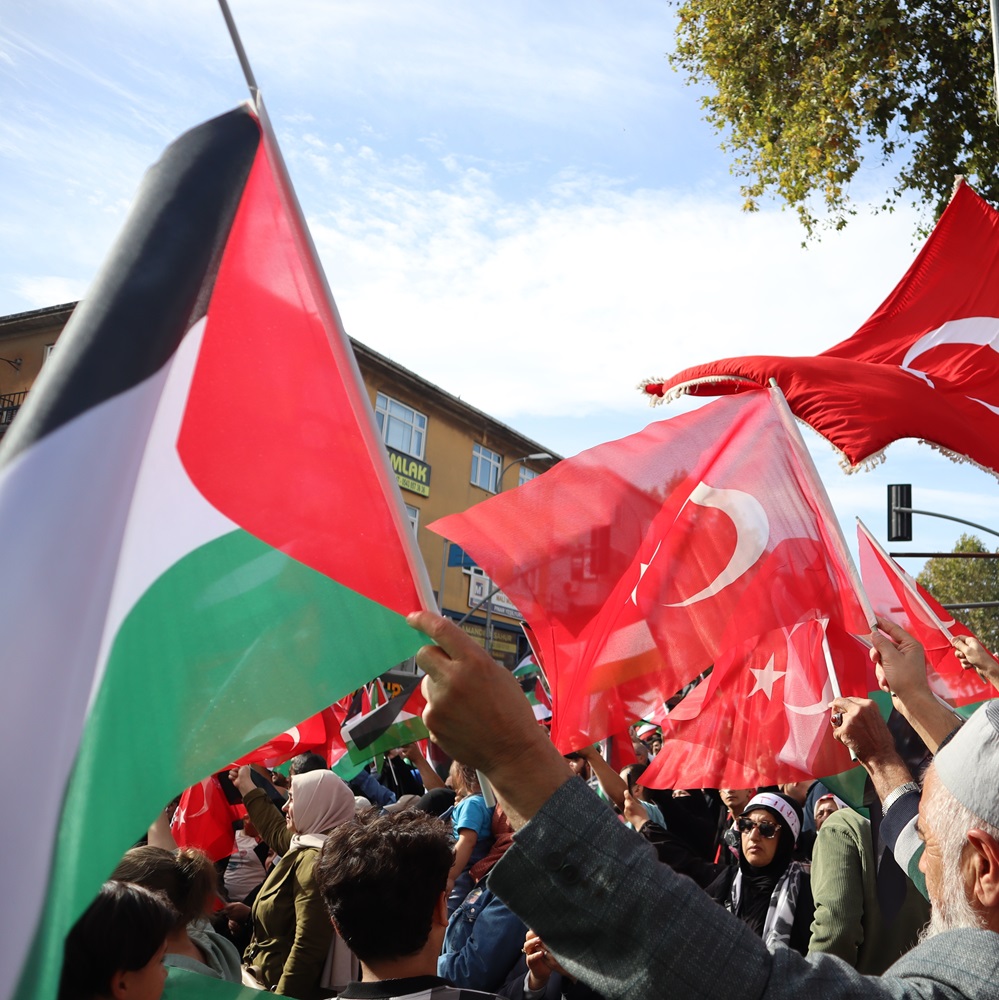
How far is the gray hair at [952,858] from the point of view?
5.36 feet

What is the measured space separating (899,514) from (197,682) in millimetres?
24613

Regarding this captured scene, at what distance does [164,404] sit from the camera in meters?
2.13

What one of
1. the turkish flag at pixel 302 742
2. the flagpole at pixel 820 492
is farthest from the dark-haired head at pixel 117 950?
the turkish flag at pixel 302 742

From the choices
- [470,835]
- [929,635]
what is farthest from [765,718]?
[470,835]

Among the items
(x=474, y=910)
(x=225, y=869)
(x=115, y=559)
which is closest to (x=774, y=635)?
(x=474, y=910)

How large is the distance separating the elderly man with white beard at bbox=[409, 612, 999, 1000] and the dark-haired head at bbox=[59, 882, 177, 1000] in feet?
4.30

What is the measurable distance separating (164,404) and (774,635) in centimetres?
346

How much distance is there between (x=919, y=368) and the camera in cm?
495

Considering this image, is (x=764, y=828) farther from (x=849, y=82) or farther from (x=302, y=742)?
(x=849, y=82)

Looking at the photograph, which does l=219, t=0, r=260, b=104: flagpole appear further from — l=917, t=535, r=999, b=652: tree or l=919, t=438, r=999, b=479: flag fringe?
l=917, t=535, r=999, b=652: tree

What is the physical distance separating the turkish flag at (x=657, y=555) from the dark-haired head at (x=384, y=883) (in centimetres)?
98

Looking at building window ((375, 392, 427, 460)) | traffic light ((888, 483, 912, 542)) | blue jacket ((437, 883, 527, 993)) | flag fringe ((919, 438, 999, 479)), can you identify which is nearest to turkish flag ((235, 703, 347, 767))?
blue jacket ((437, 883, 527, 993))

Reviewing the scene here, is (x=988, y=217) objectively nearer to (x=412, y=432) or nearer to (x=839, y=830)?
(x=839, y=830)

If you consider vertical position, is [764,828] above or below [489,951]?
above
